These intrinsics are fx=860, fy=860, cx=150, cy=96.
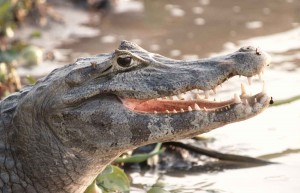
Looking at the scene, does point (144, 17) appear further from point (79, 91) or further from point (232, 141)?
point (79, 91)

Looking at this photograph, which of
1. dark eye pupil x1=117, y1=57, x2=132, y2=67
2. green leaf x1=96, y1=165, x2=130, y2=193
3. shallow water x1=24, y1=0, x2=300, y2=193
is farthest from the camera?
shallow water x1=24, y1=0, x2=300, y2=193

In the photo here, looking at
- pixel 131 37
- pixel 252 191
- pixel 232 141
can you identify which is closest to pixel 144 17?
pixel 131 37

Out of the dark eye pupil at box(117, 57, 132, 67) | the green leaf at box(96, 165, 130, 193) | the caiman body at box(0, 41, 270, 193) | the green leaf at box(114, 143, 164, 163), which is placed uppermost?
the dark eye pupil at box(117, 57, 132, 67)

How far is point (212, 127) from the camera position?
4.20m

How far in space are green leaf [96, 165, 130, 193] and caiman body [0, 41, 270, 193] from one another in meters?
0.45

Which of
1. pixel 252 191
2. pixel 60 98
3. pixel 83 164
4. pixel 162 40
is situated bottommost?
pixel 252 191

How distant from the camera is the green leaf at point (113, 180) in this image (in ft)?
16.8

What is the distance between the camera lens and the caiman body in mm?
4180

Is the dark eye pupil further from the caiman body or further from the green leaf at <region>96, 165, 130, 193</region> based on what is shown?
the green leaf at <region>96, 165, 130, 193</region>

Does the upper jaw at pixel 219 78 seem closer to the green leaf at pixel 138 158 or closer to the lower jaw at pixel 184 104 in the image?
the lower jaw at pixel 184 104

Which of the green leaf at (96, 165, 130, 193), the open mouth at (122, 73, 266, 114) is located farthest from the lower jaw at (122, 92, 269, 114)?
the green leaf at (96, 165, 130, 193)

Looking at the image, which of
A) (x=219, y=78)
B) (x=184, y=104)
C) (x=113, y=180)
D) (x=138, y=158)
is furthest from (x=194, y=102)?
(x=138, y=158)

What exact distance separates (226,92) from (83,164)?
2899 mm

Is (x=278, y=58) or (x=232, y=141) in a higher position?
(x=278, y=58)
